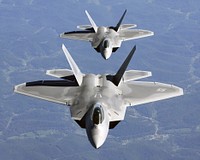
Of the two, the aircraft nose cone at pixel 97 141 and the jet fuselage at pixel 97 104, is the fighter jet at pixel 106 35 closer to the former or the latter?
the jet fuselage at pixel 97 104

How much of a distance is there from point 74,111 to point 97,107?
330 centimetres

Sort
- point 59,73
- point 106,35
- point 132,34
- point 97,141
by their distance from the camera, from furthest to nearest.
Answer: point 132,34
point 106,35
point 59,73
point 97,141

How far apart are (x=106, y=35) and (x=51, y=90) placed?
786 inches

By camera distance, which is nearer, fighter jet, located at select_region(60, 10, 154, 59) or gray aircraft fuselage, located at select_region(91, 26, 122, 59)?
gray aircraft fuselage, located at select_region(91, 26, 122, 59)

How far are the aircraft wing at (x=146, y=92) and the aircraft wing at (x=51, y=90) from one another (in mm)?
5128

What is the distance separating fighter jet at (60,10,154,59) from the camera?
5997 centimetres

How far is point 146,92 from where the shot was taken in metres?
44.3

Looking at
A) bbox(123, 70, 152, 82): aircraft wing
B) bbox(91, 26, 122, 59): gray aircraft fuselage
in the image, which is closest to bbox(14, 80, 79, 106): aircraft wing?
bbox(123, 70, 152, 82): aircraft wing

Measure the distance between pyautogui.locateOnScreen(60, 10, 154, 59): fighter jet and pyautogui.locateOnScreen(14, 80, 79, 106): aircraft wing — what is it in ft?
45.6

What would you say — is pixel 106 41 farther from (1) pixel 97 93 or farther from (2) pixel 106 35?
(1) pixel 97 93

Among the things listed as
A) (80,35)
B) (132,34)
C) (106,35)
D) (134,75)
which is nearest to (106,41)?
(106,35)

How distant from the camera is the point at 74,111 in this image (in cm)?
3981

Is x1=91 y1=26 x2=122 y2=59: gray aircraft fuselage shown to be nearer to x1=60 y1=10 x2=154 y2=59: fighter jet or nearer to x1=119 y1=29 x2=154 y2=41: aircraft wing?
x1=60 y1=10 x2=154 y2=59: fighter jet

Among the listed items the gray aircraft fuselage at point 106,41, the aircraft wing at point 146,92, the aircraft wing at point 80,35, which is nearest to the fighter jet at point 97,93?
the aircraft wing at point 146,92
